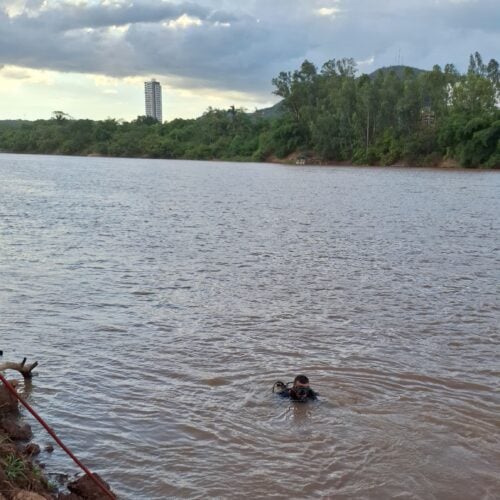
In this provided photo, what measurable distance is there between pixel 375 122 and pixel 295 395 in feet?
353

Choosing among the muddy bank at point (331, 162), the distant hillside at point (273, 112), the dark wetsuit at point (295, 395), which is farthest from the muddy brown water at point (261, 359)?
the distant hillside at point (273, 112)

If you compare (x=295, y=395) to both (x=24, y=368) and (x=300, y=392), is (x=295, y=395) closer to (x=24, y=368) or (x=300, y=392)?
(x=300, y=392)

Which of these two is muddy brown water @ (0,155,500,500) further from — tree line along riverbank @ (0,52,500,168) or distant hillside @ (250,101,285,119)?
Answer: distant hillside @ (250,101,285,119)

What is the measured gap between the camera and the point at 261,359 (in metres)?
9.65

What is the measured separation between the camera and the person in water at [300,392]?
25.6ft

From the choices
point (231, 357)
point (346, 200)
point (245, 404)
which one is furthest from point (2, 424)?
point (346, 200)

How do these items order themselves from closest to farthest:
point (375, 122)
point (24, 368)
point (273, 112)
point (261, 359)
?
point (24, 368)
point (261, 359)
point (375, 122)
point (273, 112)

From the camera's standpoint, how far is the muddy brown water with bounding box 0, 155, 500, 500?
6.35 m

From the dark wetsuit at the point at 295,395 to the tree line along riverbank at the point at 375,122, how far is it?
8964 centimetres

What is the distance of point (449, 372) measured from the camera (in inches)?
362

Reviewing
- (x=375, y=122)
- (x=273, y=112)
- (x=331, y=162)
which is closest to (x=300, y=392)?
(x=375, y=122)

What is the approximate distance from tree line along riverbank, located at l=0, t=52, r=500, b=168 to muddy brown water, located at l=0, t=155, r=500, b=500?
80423 millimetres

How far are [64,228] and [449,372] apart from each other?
19.5 metres

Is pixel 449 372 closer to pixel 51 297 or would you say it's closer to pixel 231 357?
pixel 231 357
